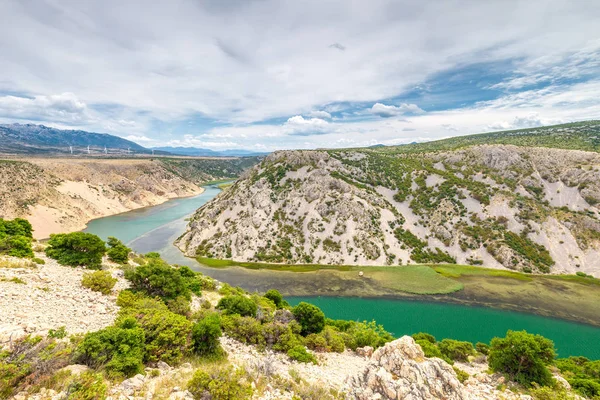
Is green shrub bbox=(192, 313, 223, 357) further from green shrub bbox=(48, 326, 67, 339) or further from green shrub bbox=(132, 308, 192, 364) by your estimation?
green shrub bbox=(48, 326, 67, 339)

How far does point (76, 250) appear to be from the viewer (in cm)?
3102

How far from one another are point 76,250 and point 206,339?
22882 millimetres

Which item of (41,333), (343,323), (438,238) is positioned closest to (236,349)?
(41,333)

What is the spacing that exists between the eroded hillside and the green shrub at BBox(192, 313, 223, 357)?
187 ft

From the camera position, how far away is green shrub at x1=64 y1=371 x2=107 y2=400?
1041cm

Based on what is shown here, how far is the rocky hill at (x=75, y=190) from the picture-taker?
312 ft

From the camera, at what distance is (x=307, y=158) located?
111250mm

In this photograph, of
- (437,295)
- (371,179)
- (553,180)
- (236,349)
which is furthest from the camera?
(371,179)

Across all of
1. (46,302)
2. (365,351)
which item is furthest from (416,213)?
(46,302)

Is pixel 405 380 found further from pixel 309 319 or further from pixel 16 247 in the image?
pixel 16 247

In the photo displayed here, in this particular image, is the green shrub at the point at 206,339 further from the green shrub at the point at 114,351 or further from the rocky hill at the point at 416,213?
the rocky hill at the point at 416,213

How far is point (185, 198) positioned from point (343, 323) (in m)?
168

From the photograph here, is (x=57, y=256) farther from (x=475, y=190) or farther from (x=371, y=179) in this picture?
(x=475, y=190)

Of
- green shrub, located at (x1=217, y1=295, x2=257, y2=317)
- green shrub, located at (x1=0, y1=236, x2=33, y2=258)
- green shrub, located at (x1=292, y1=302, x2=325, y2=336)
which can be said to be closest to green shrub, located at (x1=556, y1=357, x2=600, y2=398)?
green shrub, located at (x1=292, y1=302, x2=325, y2=336)
